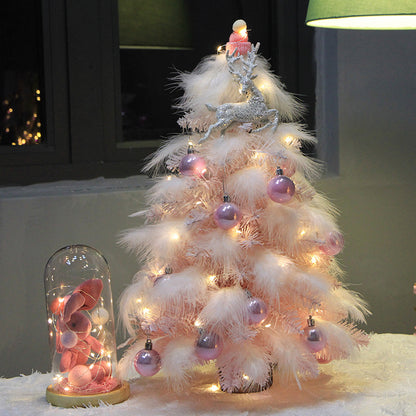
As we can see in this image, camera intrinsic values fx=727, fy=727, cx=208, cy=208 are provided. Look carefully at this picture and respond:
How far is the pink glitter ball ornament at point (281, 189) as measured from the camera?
1.43 m

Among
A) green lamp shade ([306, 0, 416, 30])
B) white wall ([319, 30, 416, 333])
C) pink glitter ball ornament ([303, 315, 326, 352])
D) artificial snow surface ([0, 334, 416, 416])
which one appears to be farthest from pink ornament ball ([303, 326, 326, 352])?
white wall ([319, 30, 416, 333])

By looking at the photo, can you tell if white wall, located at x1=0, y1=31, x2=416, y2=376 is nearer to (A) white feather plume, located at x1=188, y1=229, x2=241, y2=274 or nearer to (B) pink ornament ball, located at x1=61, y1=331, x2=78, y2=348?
(B) pink ornament ball, located at x1=61, y1=331, x2=78, y2=348

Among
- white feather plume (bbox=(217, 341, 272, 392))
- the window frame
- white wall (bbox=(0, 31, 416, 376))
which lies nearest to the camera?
white feather plume (bbox=(217, 341, 272, 392))

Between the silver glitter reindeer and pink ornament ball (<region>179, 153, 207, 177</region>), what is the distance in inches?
2.0

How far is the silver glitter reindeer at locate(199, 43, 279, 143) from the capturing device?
59.1 inches

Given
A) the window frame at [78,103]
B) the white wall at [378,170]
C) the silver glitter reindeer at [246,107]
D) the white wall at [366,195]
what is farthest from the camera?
the white wall at [378,170]

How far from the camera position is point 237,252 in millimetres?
1445

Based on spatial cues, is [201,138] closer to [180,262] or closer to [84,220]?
[180,262]

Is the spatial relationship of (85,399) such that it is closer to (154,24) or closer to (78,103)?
(78,103)

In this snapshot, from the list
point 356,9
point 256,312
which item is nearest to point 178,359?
point 256,312

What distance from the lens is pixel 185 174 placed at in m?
1.50

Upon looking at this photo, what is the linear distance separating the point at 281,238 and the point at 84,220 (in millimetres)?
649

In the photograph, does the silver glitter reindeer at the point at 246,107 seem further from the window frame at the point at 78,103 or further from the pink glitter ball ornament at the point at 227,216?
the window frame at the point at 78,103

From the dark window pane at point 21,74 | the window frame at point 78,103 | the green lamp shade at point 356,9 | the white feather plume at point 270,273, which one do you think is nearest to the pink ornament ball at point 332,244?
the white feather plume at point 270,273
